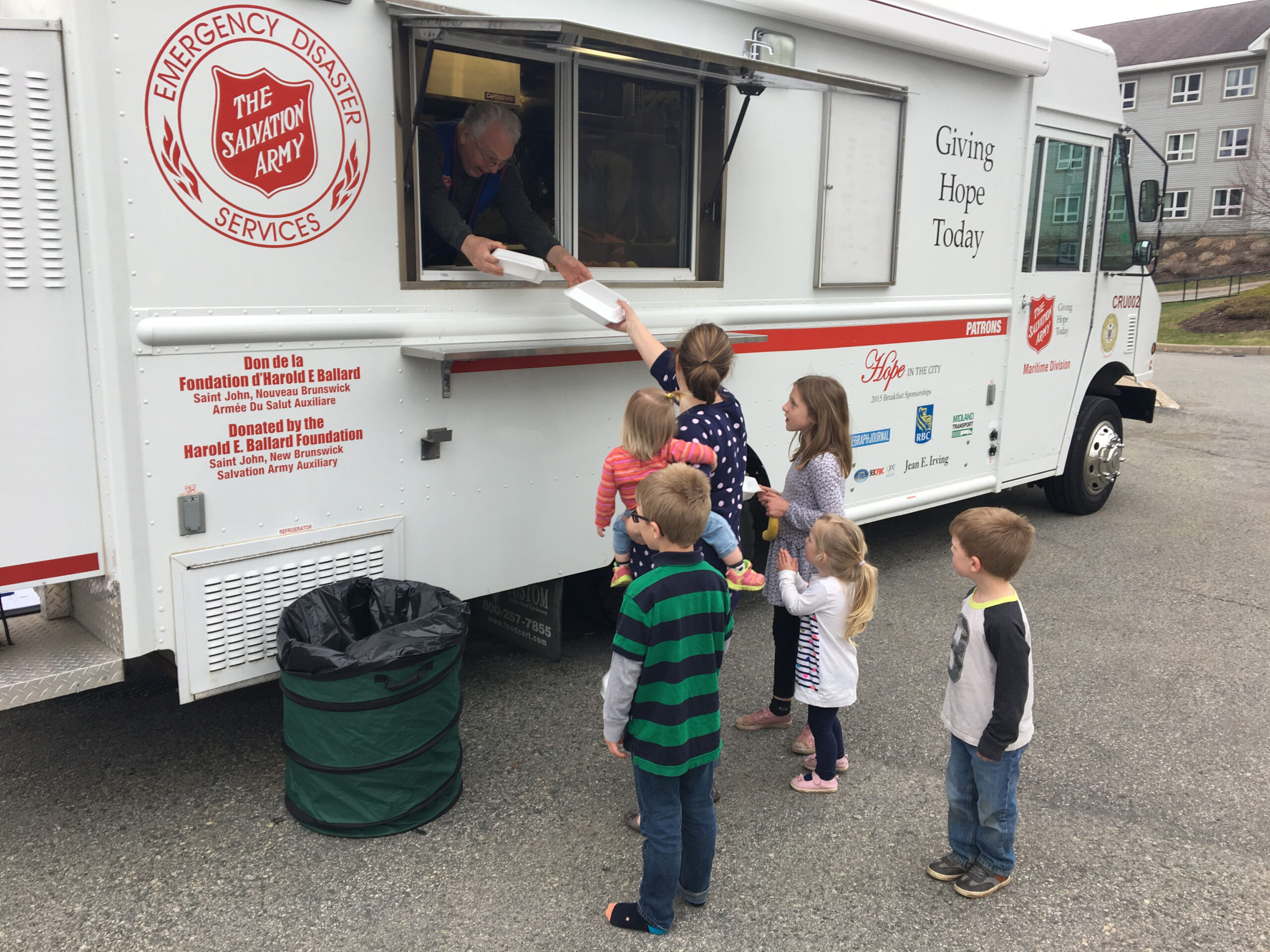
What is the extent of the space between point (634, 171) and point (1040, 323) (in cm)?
330

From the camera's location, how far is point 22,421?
9.29 feet

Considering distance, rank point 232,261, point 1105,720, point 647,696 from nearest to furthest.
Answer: point 647,696 → point 232,261 → point 1105,720

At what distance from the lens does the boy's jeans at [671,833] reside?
265 cm

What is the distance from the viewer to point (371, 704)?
9.83ft

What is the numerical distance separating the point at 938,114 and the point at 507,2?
2.63m

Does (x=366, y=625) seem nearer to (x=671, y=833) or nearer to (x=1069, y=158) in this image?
(x=671, y=833)

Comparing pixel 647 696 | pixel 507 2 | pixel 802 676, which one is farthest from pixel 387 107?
pixel 802 676

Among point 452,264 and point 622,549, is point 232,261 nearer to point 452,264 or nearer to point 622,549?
point 452,264

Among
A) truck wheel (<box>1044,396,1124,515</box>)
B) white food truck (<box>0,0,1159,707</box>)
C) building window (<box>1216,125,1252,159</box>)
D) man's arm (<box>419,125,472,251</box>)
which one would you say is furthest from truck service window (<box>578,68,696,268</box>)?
building window (<box>1216,125,1252,159</box>)

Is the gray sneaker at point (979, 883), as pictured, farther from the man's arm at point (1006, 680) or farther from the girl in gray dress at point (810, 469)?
the girl in gray dress at point (810, 469)

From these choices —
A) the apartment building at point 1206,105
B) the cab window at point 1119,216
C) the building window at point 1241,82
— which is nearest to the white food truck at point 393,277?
the cab window at point 1119,216

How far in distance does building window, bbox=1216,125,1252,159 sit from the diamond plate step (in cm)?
4326

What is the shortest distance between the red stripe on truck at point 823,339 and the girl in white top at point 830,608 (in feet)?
3.88

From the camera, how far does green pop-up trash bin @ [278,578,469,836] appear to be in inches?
A: 118
